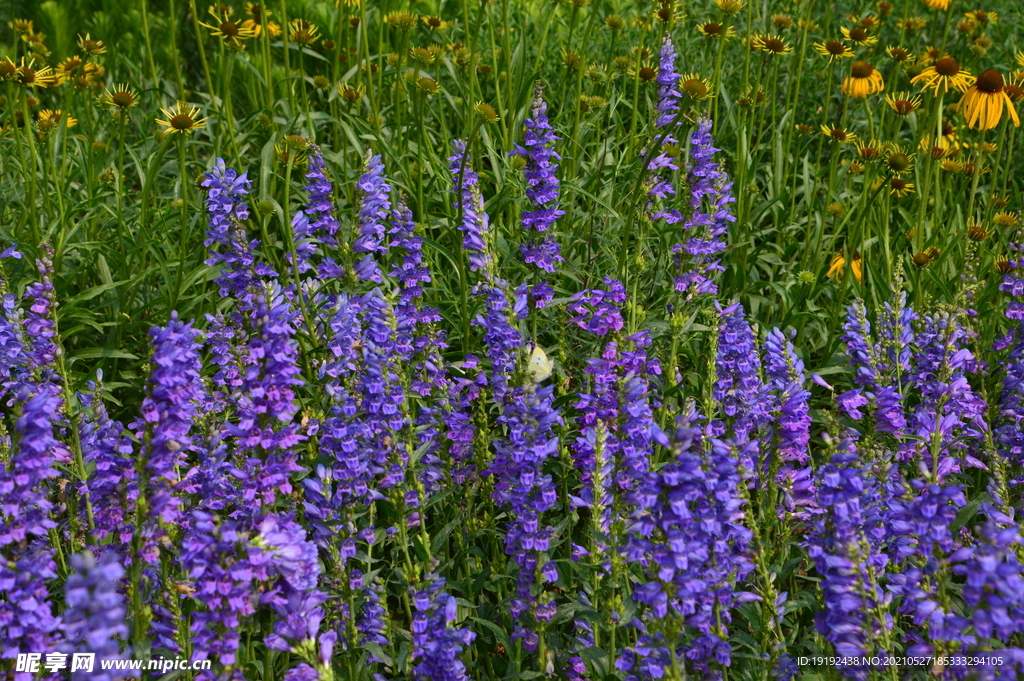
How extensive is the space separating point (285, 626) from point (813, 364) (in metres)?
3.34

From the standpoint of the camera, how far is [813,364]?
4820mm

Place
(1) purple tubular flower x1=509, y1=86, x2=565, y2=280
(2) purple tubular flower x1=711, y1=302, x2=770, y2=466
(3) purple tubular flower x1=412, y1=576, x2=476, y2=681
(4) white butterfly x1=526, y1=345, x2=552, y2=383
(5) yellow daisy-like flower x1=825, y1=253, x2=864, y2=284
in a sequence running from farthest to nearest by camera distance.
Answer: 1. (5) yellow daisy-like flower x1=825, y1=253, x2=864, y2=284
2. (1) purple tubular flower x1=509, y1=86, x2=565, y2=280
3. (2) purple tubular flower x1=711, y1=302, x2=770, y2=466
4. (4) white butterfly x1=526, y1=345, x2=552, y2=383
5. (3) purple tubular flower x1=412, y1=576, x2=476, y2=681

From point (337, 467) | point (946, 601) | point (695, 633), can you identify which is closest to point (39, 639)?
point (337, 467)

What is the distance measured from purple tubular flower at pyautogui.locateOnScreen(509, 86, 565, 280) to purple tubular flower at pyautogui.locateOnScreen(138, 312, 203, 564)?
1.36m

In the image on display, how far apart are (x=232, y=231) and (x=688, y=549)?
1.93m

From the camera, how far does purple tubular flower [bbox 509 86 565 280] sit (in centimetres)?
346


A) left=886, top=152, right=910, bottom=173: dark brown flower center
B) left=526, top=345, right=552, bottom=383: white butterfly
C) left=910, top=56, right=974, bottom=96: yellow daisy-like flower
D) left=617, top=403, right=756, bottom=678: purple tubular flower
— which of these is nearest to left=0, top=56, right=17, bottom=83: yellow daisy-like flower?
left=526, top=345, right=552, bottom=383: white butterfly

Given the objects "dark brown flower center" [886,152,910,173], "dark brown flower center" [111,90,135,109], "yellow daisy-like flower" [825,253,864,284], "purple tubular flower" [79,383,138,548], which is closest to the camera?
"purple tubular flower" [79,383,138,548]

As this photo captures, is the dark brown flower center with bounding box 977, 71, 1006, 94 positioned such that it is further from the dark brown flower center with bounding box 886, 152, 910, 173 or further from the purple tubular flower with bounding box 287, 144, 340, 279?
the purple tubular flower with bounding box 287, 144, 340, 279

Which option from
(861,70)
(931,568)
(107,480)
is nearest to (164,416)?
(107,480)

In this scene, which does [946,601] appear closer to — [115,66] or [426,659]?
[426,659]

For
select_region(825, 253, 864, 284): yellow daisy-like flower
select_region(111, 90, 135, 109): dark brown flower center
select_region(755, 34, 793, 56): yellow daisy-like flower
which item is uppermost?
select_region(755, 34, 793, 56): yellow daisy-like flower

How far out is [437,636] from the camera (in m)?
2.58

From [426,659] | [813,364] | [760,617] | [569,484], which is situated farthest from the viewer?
[813,364]
